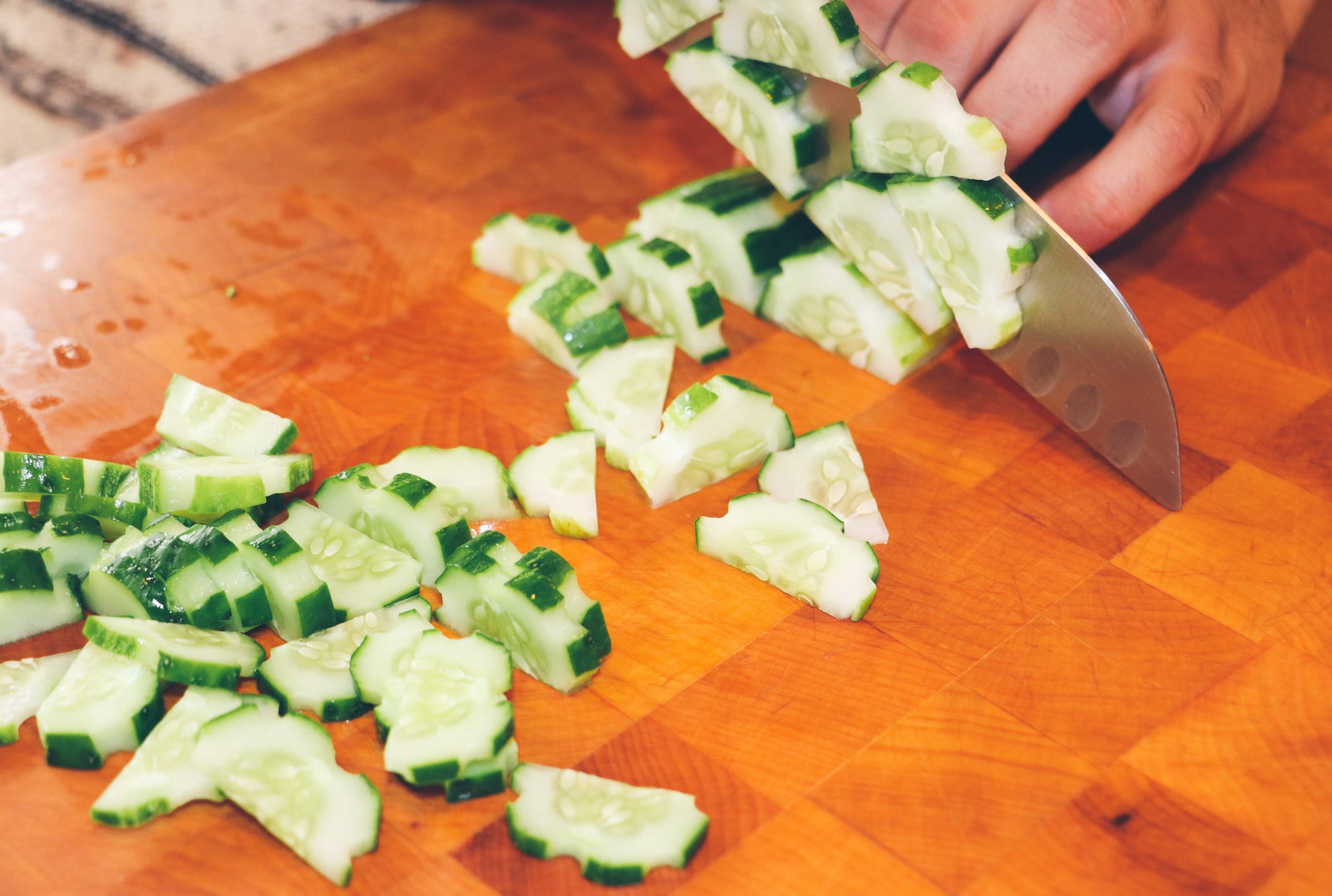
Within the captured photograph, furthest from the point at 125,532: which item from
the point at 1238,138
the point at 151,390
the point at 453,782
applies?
the point at 1238,138

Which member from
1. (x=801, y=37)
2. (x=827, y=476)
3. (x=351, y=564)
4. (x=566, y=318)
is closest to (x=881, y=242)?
(x=801, y=37)

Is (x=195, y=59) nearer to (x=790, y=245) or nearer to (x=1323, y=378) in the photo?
(x=790, y=245)

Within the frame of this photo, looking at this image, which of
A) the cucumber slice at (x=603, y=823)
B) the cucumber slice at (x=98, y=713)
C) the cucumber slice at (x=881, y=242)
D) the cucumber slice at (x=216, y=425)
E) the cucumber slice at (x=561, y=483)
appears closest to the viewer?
the cucumber slice at (x=603, y=823)

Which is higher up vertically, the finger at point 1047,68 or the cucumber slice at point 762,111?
the finger at point 1047,68

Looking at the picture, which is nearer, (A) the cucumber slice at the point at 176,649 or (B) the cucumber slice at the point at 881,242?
(A) the cucumber slice at the point at 176,649

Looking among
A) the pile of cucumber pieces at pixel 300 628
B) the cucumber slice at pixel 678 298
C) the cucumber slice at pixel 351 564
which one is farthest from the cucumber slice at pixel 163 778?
the cucumber slice at pixel 678 298

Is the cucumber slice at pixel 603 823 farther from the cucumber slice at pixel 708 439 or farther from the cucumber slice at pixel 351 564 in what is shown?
the cucumber slice at pixel 708 439

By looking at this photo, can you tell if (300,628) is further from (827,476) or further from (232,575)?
(827,476)

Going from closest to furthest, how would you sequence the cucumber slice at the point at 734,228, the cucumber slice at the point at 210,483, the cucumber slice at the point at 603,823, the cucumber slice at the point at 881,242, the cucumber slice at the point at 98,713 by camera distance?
1. the cucumber slice at the point at 603,823
2. the cucumber slice at the point at 98,713
3. the cucumber slice at the point at 210,483
4. the cucumber slice at the point at 881,242
5. the cucumber slice at the point at 734,228
